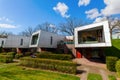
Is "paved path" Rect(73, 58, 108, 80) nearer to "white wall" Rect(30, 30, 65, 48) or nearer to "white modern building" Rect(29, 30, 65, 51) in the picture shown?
"white wall" Rect(30, 30, 65, 48)

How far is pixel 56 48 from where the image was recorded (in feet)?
106

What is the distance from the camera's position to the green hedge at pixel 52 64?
13734 millimetres

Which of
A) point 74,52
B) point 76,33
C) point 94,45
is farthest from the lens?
point 74,52

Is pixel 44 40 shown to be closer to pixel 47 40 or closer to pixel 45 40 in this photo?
pixel 45 40

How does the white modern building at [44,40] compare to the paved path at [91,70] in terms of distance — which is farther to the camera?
the white modern building at [44,40]

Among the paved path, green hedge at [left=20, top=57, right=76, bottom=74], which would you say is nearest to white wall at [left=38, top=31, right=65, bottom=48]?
green hedge at [left=20, top=57, right=76, bottom=74]

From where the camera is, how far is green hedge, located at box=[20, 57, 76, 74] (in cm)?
1373

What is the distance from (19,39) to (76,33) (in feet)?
69.8

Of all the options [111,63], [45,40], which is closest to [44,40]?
[45,40]

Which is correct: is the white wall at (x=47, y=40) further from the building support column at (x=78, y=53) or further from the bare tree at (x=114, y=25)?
the bare tree at (x=114, y=25)

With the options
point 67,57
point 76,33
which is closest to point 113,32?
point 76,33

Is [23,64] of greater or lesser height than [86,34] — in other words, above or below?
below

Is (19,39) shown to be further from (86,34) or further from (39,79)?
(39,79)

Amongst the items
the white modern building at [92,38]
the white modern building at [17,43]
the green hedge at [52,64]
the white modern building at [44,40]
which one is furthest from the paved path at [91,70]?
the white modern building at [17,43]
